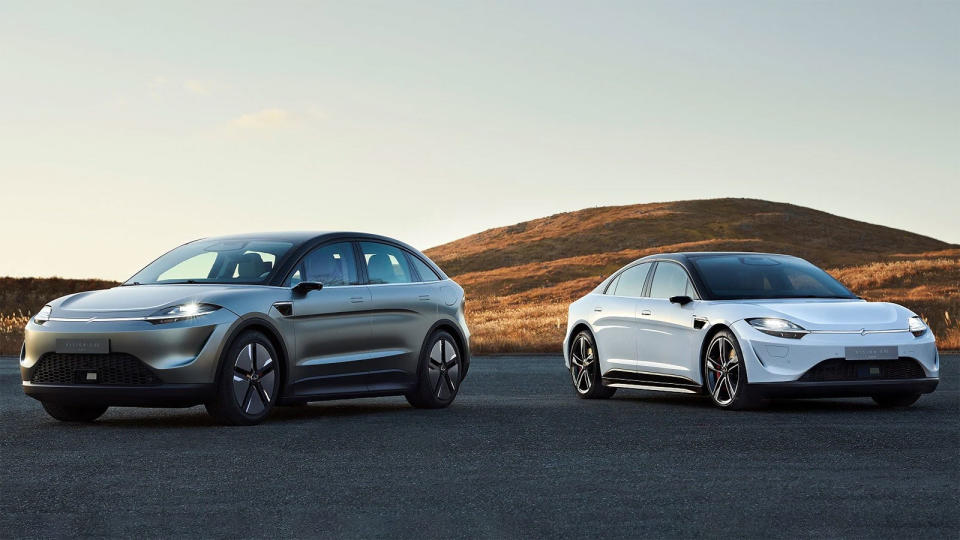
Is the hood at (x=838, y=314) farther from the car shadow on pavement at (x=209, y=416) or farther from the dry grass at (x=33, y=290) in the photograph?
the dry grass at (x=33, y=290)

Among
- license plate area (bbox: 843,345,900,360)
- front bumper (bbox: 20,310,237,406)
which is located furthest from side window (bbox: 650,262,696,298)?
front bumper (bbox: 20,310,237,406)

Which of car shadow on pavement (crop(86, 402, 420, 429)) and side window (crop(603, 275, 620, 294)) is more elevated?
side window (crop(603, 275, 620, 294))

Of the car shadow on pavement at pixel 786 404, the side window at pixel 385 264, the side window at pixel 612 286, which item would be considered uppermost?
the side window at pixel 385 264

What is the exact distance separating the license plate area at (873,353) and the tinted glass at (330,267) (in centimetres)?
468

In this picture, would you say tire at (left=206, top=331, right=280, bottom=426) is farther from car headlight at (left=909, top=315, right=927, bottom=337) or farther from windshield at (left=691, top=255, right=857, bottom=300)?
car headlight at (left=909, top=315, right=927, bottom=337)

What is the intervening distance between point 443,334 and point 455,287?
73cm

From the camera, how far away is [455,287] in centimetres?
1448

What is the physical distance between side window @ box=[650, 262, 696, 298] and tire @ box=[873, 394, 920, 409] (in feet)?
6.95

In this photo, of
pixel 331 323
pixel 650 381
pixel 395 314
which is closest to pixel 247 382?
pixel 331 323

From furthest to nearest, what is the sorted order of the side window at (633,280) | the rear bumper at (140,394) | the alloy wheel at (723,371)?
the side window at (633,280), the alloy wheel at (723,371), the rear bumper at (140,394)

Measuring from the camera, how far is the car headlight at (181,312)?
11109 millimetres

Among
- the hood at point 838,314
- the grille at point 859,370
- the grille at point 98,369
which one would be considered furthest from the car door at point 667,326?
the grille at point 98,369

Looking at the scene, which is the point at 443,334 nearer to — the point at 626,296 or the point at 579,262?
the point at 626,296

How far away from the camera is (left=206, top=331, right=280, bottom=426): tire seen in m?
11.3
